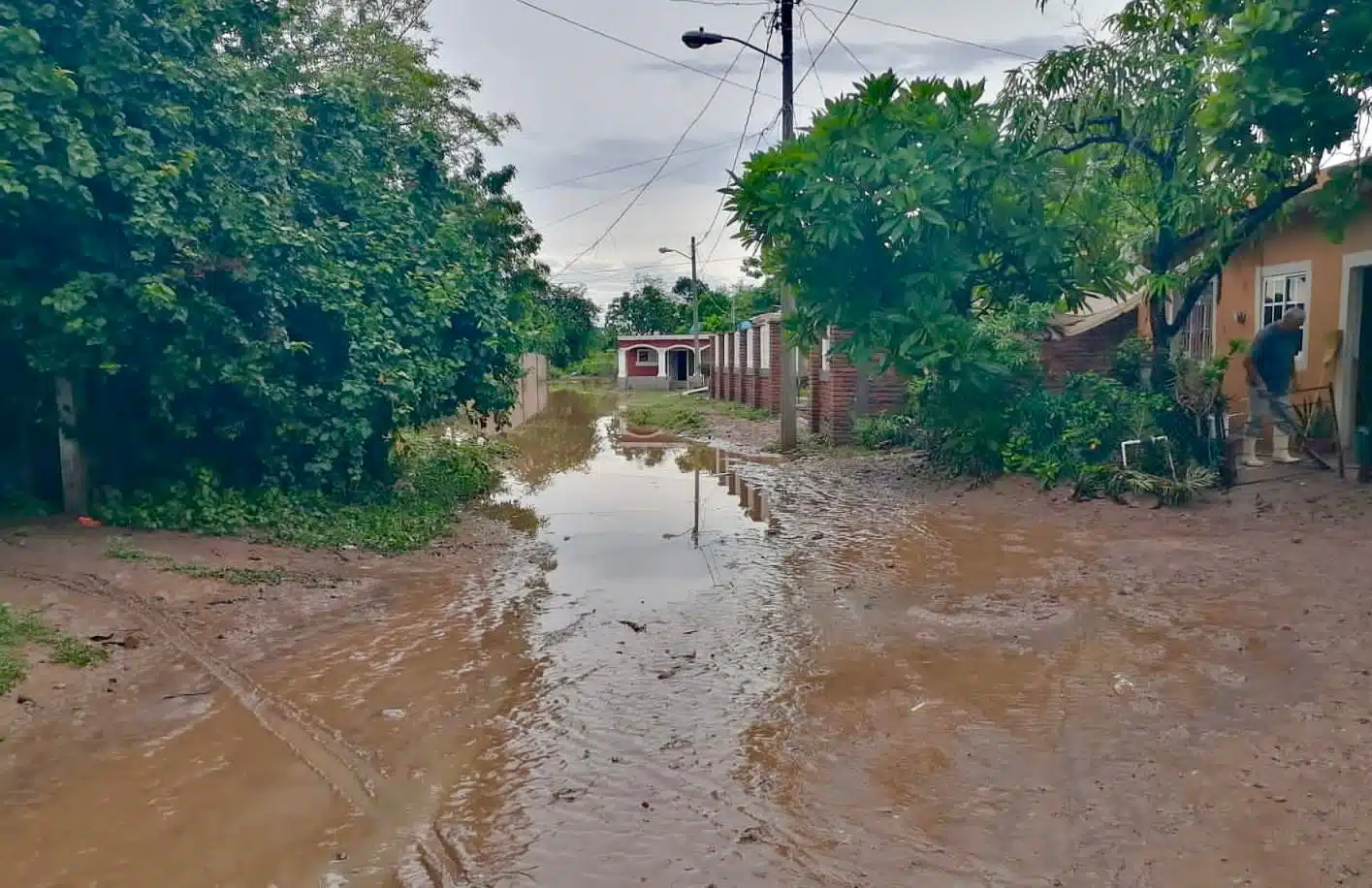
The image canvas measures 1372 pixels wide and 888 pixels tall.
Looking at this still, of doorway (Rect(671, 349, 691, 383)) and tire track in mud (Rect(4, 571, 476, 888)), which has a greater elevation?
doorway (Rect(671, 349, 691, 383))

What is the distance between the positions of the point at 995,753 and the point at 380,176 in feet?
32.5

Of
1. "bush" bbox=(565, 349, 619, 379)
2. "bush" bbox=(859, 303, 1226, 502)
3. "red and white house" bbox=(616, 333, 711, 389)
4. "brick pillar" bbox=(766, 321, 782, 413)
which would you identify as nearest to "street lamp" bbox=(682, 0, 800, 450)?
"bush" bbox=(859, 303, 1226, 502)

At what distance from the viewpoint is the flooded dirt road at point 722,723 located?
3.83 meters

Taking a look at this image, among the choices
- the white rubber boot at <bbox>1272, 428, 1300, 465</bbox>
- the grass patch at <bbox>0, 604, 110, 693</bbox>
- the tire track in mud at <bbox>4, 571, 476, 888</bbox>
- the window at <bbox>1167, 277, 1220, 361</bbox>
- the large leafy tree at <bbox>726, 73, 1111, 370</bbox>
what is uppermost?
the large leafy tree at <bbox>726, 73, 1111, 370</bbox>

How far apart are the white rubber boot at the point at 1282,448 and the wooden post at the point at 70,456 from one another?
12.8 m

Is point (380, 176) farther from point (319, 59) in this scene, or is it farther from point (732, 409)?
point (732, 409)

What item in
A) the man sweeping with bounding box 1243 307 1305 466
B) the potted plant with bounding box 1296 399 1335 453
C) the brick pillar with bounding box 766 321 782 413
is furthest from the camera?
the brick pillar with bounding box 766 321 782 413

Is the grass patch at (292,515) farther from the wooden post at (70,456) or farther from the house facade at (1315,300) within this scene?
the house facade at (1315,300)

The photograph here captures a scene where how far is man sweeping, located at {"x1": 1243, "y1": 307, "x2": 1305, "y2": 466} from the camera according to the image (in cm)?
1090

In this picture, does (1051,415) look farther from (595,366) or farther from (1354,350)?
(595,366)

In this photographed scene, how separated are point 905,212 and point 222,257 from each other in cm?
752

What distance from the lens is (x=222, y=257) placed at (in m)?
8.54

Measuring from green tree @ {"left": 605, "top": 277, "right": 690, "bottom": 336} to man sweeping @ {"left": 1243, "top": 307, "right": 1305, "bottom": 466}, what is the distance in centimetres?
5981

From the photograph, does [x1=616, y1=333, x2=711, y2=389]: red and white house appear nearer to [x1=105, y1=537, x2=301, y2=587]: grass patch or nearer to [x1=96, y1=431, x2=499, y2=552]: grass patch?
[x1=96, y1=431, x2=499, y2=552]: grass patch
